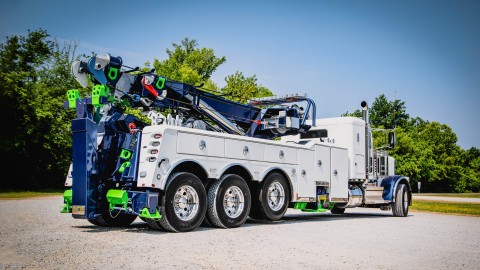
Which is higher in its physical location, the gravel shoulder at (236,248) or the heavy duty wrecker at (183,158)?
the heavy duty wrecker at (183,158)

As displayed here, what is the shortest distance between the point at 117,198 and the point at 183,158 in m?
1.60

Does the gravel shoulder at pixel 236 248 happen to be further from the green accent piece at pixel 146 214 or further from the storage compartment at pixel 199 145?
the storage compartment at pixel 199 145

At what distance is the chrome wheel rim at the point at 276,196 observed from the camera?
13.6 m

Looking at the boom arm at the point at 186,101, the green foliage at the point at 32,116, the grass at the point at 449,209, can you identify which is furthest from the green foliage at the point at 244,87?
the boom arm at the point at 186,101

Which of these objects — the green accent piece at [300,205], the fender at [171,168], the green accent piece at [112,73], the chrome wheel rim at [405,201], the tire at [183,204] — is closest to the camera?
the fender at [171,168]

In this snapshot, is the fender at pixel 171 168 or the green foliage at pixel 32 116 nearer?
the fender at pixel 171 168

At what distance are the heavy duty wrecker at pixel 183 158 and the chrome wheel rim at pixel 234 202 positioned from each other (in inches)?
1.0

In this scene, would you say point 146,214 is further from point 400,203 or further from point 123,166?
point 400,203

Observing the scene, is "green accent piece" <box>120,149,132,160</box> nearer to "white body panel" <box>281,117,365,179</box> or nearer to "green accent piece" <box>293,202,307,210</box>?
"green accent piece" <box>293,202,307,210</box>

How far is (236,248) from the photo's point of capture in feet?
28.9

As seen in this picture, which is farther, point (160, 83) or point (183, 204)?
point (160, 83)

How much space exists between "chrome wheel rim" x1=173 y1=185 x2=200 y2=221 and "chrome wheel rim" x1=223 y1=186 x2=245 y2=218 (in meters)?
1.14

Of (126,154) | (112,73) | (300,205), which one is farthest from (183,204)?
(300,205)

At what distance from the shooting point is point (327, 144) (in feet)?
51.9
